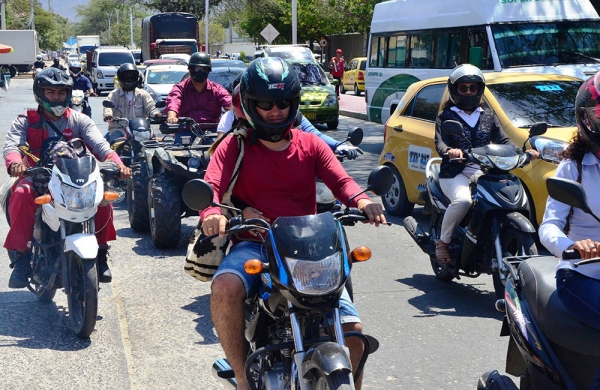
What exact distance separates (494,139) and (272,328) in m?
3.98

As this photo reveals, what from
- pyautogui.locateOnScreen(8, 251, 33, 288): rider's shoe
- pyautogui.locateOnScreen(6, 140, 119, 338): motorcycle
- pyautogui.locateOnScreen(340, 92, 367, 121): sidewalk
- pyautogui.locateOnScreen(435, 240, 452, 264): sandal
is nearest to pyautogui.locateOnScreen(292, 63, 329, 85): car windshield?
pyautogui.locateOnScreen(340, 92, 367, 121): sidewalk

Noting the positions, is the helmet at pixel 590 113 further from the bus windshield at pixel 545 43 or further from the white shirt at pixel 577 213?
the bus windshield at pixel 545 43

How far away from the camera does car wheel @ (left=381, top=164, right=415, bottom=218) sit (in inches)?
396

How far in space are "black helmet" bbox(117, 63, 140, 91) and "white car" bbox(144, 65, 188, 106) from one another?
461 inches

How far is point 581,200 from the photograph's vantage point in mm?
3068

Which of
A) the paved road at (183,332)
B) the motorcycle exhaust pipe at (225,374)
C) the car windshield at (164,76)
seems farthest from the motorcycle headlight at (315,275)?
the car windshield at (164,76)

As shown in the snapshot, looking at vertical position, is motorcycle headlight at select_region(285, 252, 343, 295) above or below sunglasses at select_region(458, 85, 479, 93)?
below

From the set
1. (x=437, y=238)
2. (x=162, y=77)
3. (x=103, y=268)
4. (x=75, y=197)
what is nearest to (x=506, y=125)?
(x=437, y=238)

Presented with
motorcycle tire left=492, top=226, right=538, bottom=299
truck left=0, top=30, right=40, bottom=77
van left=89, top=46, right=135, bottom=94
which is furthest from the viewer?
truck left=0, top=30, right=40, bottom=77

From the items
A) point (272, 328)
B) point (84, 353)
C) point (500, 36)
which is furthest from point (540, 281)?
point (500, 36)

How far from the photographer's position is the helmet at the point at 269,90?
3820 millimetres

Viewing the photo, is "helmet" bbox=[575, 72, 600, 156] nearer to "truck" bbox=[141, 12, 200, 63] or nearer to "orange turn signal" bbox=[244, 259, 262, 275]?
"orange turn signal" bbox=[244, 259, 262, 275]

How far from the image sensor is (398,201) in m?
10.2

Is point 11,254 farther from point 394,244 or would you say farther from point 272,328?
point 394,244
